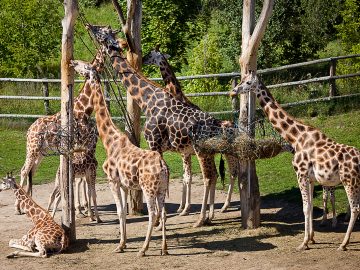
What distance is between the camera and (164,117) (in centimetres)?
1689

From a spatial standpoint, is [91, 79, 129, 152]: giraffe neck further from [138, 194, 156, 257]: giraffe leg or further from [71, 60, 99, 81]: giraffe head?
[138, 194, 156, 257]: giraffe leg

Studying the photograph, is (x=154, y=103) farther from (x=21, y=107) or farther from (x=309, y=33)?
(x=309, y=33)

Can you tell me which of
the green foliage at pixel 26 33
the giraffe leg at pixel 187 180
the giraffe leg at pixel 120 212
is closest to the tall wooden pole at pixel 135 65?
the giraffe leg at pixel 187 180

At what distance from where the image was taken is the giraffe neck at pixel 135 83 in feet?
56.3

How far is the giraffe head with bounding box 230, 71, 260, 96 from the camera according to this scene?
1565cm

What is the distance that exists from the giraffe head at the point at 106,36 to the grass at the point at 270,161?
449 cm

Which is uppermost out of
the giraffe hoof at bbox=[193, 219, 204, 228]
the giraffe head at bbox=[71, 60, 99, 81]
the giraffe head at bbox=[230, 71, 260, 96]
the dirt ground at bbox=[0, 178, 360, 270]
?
the giraffe head at bbox=[71, 60, 99, 81]

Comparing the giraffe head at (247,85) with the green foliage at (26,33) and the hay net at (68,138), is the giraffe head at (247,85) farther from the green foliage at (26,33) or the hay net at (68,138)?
the green foliage at (26,33)

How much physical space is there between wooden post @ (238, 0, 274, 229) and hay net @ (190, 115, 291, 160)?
0.64 ft

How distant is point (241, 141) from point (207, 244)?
72.7 inches

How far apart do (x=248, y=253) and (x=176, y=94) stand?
4.12m

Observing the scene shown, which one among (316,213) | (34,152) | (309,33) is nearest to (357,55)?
(309,33)

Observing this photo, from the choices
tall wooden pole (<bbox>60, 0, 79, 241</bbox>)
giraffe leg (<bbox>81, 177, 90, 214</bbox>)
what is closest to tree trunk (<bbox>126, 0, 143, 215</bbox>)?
giraffe leg (<bbox>81, 177, 90, 214</bbox>)

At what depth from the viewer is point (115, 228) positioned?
1697 cm
